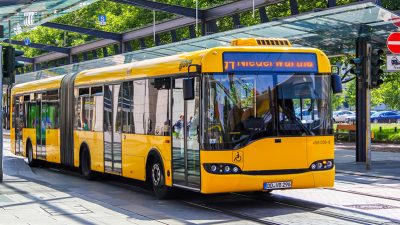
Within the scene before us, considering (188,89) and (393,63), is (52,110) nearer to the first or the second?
(393,63)

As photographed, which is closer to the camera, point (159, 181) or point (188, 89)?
point (188, 89)

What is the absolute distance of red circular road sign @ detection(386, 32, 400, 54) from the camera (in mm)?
20875

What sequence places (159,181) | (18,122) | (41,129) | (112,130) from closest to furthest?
1. (159,181)
2. (112,130)
3. (41,129)
4. (18,122)

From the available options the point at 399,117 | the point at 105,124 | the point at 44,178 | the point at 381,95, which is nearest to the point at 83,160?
the point at 44,178

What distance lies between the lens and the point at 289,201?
15.1 meters

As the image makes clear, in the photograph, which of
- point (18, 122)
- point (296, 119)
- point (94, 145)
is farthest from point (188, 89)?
point (18, 122)

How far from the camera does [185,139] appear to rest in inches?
565

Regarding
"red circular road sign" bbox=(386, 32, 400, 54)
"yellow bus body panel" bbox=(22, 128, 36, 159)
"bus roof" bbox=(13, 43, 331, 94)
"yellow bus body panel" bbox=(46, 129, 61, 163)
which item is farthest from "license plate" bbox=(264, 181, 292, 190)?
"yellow bus body panel" bbox=(22, 128, 36, 159)

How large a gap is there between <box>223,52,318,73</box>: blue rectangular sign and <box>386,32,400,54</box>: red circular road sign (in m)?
7.11

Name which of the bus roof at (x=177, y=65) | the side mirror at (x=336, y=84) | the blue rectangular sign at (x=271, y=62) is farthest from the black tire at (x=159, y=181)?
the side mirror at (x=336, y=84)

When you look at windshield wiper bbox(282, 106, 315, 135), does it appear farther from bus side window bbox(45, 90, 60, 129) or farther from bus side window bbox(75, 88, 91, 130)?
bus side window bbox(45, 90, 60, 129)

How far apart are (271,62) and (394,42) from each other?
7940mm

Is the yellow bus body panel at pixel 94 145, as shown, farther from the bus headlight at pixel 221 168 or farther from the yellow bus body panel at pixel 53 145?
the bus headlight at pixel 221 168

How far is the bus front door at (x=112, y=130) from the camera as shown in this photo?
1802 cm
